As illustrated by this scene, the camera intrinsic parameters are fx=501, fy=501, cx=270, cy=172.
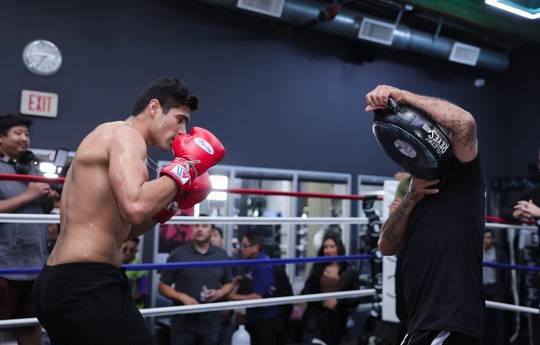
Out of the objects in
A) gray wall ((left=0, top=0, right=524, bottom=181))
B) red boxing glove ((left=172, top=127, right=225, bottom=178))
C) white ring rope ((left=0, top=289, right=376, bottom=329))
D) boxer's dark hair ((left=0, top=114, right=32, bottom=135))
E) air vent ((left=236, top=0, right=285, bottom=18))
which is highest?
air vent ((left=236, top=0, right=285, bottom=18))

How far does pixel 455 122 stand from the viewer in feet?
4.12

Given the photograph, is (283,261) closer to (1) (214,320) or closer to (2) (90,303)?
(1) (214,320)

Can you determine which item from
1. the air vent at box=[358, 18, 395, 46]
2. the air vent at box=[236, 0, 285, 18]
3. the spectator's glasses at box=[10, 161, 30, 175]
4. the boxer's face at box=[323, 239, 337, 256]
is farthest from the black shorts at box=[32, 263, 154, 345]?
the air vent at box=[358, 18, 395, 46]

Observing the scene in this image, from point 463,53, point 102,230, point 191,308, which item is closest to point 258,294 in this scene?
point 191,308

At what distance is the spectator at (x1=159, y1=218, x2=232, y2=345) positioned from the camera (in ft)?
10.4

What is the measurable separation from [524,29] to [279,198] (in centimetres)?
316

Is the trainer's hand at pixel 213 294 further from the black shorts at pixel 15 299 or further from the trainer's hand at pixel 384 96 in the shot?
the trainer's hand at pixel 384 96

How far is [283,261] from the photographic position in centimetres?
242

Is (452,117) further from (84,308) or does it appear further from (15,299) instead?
(15,299)

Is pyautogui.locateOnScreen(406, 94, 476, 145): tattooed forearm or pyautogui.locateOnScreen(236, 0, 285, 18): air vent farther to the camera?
pyautogui.locateOnScreen(236, 0, 285, 18): air vent

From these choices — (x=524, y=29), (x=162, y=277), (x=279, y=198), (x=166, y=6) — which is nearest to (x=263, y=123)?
(x=279, y=198)

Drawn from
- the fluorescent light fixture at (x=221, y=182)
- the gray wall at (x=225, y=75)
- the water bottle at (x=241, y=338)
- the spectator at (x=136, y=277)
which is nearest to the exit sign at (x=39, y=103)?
the gray wall at (x=225, y=75)

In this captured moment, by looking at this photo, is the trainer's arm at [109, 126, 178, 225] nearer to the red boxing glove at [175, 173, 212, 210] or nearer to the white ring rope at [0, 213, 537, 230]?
the red boxing glove at [175, 173, 212, 210]

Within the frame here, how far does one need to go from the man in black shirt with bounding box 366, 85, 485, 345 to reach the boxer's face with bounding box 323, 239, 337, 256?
2614 millimetres
